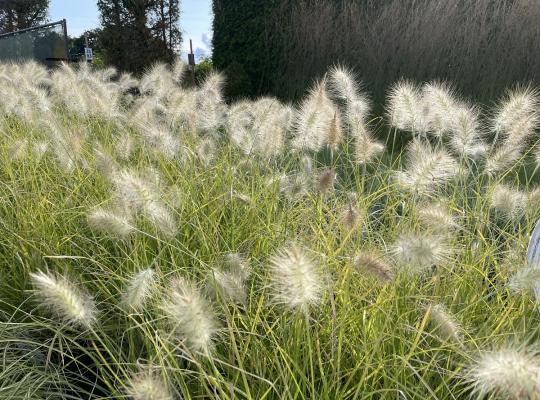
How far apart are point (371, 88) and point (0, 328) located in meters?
4.69

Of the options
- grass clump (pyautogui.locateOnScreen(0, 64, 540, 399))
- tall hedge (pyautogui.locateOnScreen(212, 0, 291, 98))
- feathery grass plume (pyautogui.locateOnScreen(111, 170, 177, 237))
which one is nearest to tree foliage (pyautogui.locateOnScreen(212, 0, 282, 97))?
tall hedge (pyautogui.locateOnScreen(212, 0, 291, 98))

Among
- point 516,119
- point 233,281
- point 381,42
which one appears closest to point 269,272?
Result: point 233,281

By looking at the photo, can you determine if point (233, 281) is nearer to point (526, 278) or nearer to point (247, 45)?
point (526, 278)

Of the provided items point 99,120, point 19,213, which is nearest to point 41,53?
point 99,120

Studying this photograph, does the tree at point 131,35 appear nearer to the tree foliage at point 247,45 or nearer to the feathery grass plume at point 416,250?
the tree foliage at point 247,45

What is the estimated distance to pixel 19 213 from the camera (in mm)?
1898

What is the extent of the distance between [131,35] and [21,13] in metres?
15.4

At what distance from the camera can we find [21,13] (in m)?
21.9

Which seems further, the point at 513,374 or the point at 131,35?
the point at 131,35

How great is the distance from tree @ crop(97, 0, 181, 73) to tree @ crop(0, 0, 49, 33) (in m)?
14.0

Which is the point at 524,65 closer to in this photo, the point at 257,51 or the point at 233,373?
the point at 257,51

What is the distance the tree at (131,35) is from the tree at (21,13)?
551 inches

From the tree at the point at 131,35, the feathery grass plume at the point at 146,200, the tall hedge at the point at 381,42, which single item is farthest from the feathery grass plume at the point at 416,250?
the tree at the point at 131,35

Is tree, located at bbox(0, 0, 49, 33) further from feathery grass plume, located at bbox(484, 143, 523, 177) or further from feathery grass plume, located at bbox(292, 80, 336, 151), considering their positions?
feathery grass plume, located at bbox(484, 143, 523, 177)
